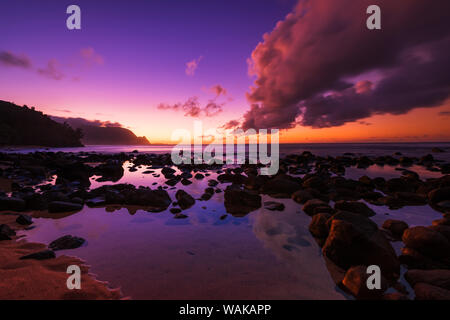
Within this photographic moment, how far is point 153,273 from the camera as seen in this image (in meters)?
2.99

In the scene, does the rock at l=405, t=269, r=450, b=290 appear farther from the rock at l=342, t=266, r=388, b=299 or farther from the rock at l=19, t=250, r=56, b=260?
the rock at l=19, t=250, r=56, b=260

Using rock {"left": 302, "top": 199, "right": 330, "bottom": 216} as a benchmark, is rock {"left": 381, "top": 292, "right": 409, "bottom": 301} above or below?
below

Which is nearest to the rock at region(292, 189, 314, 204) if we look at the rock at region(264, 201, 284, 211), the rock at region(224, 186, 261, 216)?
the rock at region(264, 201, 284, 211)

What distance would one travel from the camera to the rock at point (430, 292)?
2320mm

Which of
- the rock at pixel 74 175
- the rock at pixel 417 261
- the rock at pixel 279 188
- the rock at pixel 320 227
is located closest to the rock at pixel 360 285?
the rock at pixel 417 261

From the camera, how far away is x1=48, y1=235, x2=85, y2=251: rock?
12.2ft

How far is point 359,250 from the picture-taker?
325cm

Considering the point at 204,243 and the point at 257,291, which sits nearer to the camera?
the point at 257,291

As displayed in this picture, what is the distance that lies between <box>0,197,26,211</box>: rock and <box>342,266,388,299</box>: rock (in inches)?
347

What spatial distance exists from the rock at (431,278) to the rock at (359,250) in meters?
0.21

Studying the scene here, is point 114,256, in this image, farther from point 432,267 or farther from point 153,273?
point 432,267

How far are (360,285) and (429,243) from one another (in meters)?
2.14

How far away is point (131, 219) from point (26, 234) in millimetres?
2202
